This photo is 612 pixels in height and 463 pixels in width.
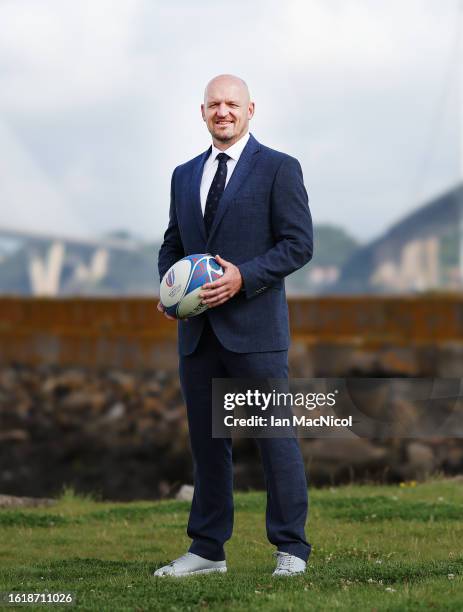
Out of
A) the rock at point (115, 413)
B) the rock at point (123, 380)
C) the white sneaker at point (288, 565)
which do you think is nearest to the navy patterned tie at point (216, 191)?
the white sneaker at point (288, 565)

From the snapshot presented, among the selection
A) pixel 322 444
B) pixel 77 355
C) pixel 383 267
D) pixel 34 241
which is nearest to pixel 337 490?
pixel 322 444

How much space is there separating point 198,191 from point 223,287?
470mm

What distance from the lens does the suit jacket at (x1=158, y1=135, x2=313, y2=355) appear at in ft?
15.9

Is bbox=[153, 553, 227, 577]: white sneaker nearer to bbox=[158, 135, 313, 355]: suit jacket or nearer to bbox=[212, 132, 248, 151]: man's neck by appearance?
bbox=[158, 135, 313, 355]: suit jacket

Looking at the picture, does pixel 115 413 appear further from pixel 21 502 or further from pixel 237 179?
pixel 237 179

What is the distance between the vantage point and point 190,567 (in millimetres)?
5109

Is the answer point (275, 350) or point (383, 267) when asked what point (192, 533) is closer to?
Answer: point (275, 350)

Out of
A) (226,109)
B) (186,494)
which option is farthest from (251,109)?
(186,494)

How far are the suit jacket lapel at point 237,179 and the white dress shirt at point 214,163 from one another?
0.10 ft

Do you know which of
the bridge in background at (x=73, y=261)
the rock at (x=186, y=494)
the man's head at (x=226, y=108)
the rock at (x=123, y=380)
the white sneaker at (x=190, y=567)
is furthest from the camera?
the bridge in background at (x=73, y=261)

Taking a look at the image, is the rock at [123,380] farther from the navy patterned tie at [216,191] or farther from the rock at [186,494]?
the navy patterned tie at [216,191]

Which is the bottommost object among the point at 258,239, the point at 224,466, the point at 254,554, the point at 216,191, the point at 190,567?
the point at 254,554

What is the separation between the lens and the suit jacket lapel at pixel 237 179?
4.89m

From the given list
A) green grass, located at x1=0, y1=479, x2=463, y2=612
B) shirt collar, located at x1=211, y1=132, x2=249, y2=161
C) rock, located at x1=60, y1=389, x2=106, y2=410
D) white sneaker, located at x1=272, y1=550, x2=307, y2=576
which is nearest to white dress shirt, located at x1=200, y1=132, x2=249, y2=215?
shirt collar, located at x1=211, y1=132, x2=249, y2=161
